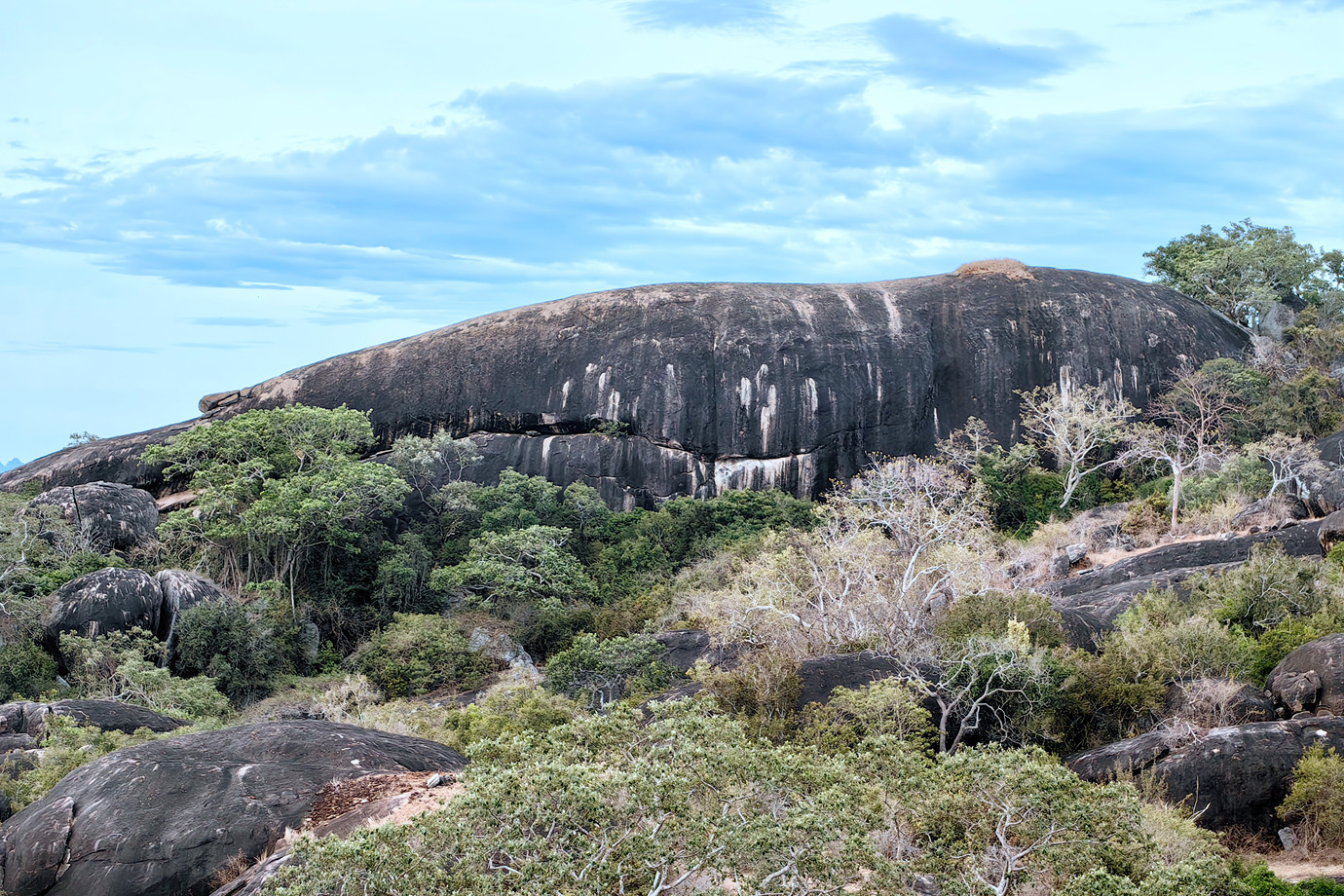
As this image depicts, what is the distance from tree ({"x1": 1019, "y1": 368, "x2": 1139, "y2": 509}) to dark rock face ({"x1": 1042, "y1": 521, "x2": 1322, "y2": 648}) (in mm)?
7899

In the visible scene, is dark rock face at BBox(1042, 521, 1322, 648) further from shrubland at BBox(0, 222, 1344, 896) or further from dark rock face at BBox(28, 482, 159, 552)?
dark rock face at BBox(28, 482, 159, 552)

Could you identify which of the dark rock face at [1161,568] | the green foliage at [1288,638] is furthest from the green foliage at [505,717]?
the green foliage at [1288,638]

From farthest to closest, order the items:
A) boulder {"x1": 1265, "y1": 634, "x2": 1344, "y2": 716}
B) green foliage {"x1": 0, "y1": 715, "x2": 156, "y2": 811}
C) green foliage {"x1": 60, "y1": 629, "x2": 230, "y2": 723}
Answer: green foliage {"x1": 60, "y1": 629, "x2": 230, "y2": 723} < boulder {"x1": 1265, "y1": 634, "x2": 1344, "y2": 716} < green foliage {"x1": 0, "y1": 715, "x2": 156, "y2": 811}

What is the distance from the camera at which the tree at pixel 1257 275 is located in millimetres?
38531

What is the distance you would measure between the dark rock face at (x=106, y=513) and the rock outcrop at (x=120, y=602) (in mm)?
4501

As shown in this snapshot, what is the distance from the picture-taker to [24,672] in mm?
22641

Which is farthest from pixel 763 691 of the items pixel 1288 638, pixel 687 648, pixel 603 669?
pixel 1288 638

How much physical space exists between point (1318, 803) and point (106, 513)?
2738 cm

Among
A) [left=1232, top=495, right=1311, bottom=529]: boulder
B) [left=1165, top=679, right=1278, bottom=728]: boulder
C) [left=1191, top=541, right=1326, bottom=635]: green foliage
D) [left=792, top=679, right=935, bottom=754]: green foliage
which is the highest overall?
[left=1232, top=495, right=1311, bottom=529]: boulder

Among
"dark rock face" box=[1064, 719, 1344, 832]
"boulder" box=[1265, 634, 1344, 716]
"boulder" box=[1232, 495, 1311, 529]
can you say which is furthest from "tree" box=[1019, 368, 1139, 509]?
"dark rock face" box=[1064, 719, 1344, 832]

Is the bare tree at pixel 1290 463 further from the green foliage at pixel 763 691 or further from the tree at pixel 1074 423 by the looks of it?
the green foliage at pixel 763 691

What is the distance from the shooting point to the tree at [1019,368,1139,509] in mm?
32000

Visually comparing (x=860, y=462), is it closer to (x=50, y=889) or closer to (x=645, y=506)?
(x=645, y=506)

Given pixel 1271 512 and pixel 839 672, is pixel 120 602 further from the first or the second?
pixel 1271 512
